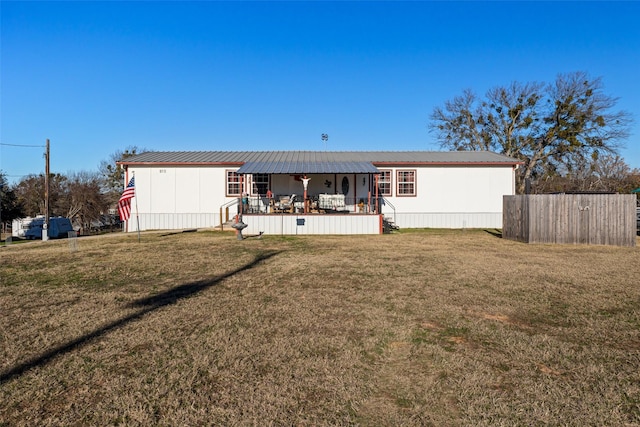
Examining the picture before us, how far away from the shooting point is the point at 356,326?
452cm

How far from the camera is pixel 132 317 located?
486 cm

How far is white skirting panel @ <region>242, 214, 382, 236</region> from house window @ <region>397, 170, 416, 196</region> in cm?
435

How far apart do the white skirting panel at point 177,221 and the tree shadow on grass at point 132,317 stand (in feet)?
38.4

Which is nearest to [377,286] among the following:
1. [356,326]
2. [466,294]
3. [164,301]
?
[466,294]

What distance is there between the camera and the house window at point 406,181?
20.2 metres

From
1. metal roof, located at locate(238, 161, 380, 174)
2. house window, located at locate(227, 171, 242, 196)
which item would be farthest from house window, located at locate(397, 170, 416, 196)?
house window, located at locate(227, 171, 242, 196)

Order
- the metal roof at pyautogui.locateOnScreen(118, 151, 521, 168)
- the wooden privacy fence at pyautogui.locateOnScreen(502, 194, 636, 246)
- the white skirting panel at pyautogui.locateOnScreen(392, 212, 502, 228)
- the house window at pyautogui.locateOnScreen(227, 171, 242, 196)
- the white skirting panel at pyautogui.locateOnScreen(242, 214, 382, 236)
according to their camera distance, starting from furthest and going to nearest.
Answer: the white skirting panel at pyautogui.locateOnScreen(392, 212, 502, 228) < the house window at pyautogui.locateOnScreen(227, 171, 242, 196) < the metal roof at pyautogui.locateOnScreen(118, 151, 521, 168) < the white skirting panel at pyautogui.locateOnScreen(242, 214, 382, 236) < the wooden privacy fence at pyautogui.locateOnScreen(502, 194, 636, 246)

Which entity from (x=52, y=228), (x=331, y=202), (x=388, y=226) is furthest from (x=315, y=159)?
(x=52, y=228)

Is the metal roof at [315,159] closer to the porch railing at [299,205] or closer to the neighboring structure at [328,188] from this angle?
the neighboring structure at [328,188]

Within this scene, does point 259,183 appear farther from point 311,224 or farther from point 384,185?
→ point 384,185

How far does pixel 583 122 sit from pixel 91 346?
34.5 m

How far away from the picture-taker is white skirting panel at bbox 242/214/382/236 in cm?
1631

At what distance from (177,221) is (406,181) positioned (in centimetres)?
1244

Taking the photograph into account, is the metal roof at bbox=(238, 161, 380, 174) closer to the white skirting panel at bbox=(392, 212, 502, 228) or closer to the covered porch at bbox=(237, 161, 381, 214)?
the covered porch at bbox=(237, 161, 381, 214)
